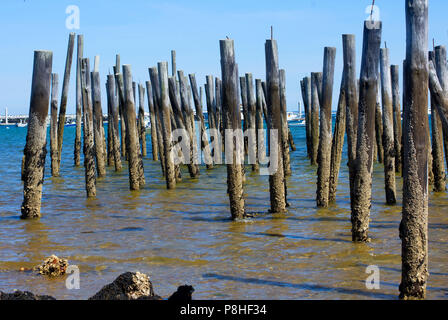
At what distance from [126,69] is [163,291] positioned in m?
7.97

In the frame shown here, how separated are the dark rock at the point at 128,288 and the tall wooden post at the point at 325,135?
549cm

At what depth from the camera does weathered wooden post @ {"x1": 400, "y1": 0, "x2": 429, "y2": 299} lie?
16.9 feet

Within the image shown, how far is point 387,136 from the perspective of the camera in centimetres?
1068

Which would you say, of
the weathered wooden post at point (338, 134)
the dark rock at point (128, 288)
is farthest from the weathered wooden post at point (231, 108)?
the dark rock at point (128, 288)

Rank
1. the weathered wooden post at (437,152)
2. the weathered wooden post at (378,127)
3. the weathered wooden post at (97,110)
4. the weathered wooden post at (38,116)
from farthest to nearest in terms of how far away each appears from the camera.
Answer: the weathered wooden post at (378,127)
the weathered wooden post at (97,110)
the weathered wooden post at (437,152)
the weathered wooden post at (38,116)

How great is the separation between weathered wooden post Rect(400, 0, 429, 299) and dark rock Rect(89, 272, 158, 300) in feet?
7.16

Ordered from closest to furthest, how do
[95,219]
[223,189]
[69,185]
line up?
[95,219], [223,189], [69,185]

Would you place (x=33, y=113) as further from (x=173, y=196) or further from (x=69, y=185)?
(x=69, y=185)

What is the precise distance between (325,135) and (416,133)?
4.79 metres

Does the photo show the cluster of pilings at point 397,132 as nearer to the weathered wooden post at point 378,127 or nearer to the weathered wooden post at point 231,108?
the weathered wooden post at point 231,108

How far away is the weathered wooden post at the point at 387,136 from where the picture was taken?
10.3 m

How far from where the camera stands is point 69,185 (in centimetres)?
1516

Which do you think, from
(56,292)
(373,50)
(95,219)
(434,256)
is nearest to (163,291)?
(56,292)
